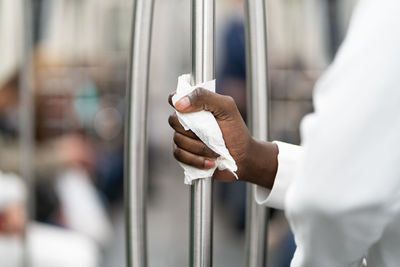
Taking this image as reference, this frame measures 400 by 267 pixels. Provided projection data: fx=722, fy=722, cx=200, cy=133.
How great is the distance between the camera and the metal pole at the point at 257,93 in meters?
0.86

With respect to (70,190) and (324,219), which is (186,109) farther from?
(70,190)

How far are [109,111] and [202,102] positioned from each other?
357 centimetres

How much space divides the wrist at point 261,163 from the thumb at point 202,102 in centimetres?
11

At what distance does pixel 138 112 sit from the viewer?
84 cm

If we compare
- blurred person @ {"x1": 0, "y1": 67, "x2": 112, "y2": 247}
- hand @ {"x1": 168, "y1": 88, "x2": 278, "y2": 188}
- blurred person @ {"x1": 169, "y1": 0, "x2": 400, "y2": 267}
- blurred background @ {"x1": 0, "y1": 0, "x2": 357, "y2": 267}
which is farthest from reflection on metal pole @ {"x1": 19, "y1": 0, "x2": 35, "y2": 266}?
blurred person @ {"x1": 0, "y1": 67, "x2": 112, "y2": 247}

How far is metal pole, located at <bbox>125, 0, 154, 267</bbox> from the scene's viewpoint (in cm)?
84

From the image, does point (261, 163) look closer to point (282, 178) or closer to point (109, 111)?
point (282, 178)

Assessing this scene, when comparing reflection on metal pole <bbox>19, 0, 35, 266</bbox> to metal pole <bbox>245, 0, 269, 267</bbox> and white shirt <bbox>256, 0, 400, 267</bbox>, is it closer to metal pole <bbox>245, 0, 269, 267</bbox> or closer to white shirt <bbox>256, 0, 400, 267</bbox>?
metal pole <bbox>245, 0, 269, 267</bbox>

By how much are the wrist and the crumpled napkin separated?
0.28ft

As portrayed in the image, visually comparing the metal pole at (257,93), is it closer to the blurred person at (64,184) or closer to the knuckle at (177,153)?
the knuckle at (177,153)

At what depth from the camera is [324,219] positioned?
0.73 metres

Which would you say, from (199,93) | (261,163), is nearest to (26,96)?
(261,163)

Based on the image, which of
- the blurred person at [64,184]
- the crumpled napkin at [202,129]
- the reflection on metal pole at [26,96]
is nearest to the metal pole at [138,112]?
the crumpled napkin at [202,129]

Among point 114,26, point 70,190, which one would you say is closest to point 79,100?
point 114,26
